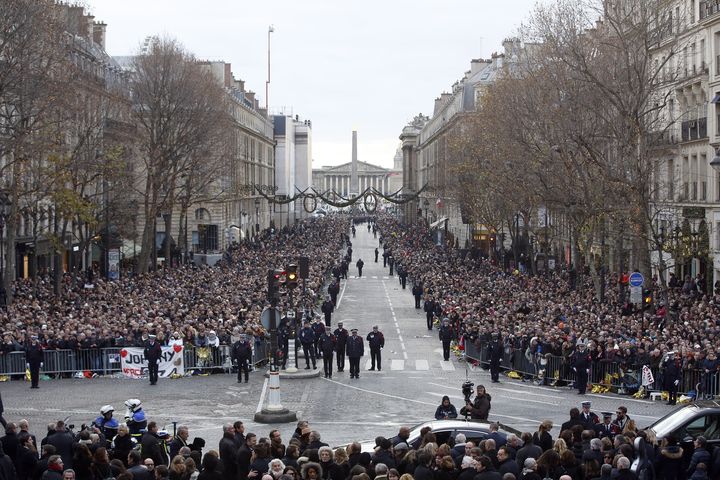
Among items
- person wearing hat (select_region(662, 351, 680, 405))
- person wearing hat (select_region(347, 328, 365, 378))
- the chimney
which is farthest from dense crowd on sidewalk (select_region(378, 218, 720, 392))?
the chimney

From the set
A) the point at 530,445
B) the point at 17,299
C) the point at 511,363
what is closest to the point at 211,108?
the point at 17,299

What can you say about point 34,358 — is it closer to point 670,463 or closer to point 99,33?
point 670,463

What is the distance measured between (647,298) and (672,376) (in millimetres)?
15157

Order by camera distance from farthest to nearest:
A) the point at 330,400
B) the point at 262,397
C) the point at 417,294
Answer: the point at 417,294, the point at 262,397, the point at 330,400

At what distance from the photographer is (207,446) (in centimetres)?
2394

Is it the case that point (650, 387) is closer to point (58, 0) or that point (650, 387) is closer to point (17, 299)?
point (17, 299)

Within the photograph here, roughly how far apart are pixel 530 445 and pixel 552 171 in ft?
121

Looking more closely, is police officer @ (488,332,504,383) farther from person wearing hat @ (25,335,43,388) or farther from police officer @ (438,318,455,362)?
person wearing hat @ (25,335,43,388)

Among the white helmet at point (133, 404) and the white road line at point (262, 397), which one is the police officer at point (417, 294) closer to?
the white road line at point (262, 397)

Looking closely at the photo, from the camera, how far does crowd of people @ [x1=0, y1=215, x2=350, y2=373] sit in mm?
34656

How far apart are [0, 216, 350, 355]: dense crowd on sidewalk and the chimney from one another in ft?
77.3

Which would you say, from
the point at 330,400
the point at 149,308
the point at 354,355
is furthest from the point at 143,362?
the point at 149,308

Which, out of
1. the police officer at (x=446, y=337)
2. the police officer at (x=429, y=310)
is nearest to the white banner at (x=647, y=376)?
the police officer at (x=446, y=337)

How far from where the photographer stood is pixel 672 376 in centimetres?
2919
